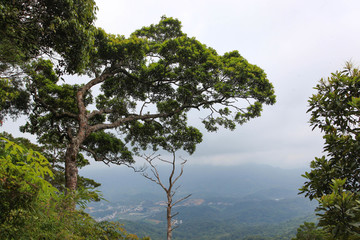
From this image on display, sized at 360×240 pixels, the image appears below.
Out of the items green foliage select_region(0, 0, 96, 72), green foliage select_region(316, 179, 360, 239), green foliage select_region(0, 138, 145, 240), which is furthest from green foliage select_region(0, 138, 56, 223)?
green foliage select_region(316, 179, 360, 239)

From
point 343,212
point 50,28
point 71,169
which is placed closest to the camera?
point 343,212

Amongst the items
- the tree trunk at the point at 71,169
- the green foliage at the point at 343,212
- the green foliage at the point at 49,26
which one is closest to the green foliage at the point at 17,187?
the green foliage at the point at 49,26

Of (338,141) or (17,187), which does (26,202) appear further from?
(338,141)

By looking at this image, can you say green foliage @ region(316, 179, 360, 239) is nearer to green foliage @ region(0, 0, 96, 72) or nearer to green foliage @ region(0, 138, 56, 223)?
green foliage @ region(0, 138, 56, 223)

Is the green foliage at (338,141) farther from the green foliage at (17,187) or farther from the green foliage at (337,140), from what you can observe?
the green foliage at (17,187)

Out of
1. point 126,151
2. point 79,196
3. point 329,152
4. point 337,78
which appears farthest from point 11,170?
point 126,151

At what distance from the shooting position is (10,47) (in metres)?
6.67

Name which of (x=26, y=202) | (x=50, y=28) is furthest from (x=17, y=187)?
(x=50, y=28)

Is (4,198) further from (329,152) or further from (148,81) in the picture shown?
(148,81)

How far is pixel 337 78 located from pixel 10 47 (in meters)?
10.1

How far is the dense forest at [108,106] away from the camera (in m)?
2.41

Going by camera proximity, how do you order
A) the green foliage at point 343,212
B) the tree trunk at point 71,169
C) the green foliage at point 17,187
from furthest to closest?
1. the tree trunk at point 71,169
2. the green foliage at point 343,212
3. the green foliage at point 17,187

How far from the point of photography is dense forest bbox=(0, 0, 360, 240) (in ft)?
7.89

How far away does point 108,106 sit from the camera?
13102 mm
